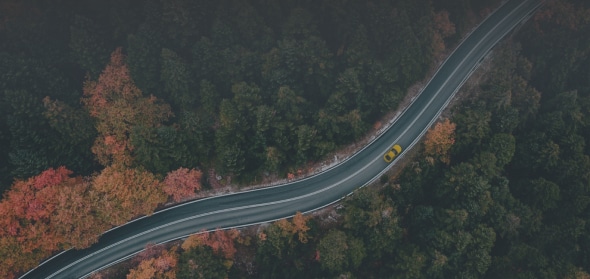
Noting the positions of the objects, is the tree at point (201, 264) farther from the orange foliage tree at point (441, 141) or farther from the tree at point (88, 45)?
the orange foliage tree at point (441, 141)

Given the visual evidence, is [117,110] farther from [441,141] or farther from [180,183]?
[441,141]

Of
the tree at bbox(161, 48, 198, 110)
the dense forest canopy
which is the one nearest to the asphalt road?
the dense forest canopy

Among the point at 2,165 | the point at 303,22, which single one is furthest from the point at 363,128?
the point at 2,165

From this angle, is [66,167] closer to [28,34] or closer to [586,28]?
[28,34]

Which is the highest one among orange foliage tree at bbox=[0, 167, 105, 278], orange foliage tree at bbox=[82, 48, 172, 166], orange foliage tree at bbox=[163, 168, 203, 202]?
orange foliage tree at bbox=[82, 48, 172, 166]

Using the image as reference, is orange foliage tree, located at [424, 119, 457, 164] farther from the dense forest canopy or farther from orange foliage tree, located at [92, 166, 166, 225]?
orange foliage tree, located at [92, 166, 166, 225]

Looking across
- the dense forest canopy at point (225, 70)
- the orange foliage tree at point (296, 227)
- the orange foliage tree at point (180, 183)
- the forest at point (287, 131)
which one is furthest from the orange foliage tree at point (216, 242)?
the dense forest canopy at point (225, 70)
